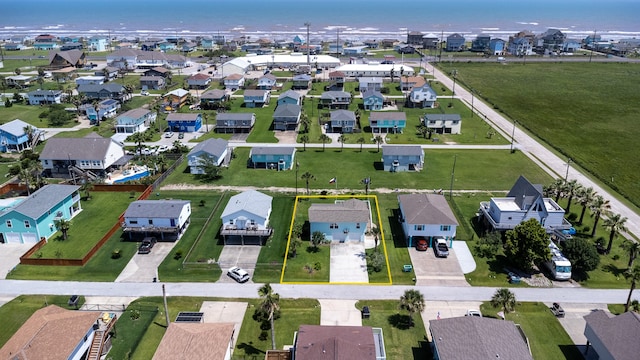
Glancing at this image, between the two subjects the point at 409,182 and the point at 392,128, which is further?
the point at 392,128

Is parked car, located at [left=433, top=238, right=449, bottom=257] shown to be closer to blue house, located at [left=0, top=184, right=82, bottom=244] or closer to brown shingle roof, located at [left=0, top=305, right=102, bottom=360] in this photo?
brown shingle roof, located at [left=0, top=305, right=102, bottom=360]

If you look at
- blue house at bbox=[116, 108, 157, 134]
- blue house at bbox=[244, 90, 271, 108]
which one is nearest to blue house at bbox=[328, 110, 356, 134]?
blue house at bbox=[244, 90, 271, 108]

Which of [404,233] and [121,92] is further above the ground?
[121,92]

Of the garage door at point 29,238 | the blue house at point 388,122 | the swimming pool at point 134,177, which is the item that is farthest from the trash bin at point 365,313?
the blue house at point 388,122

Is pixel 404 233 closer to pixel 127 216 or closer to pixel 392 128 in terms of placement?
pixel 127 216

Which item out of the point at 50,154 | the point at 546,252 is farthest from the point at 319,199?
the point at 50,154

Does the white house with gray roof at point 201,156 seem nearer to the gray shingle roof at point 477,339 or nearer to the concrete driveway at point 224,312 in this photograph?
the concrete driveway at point 224,312
